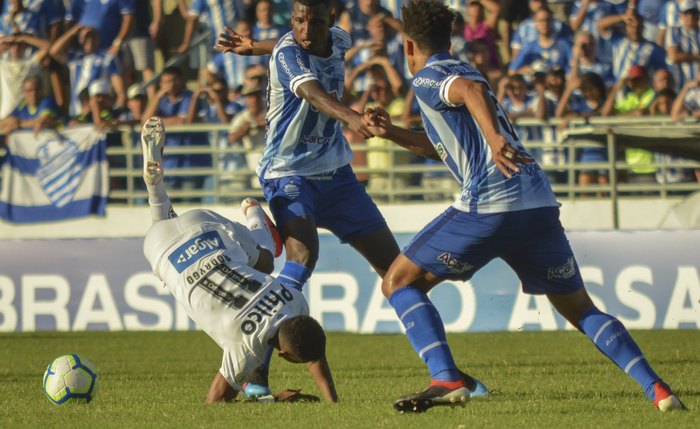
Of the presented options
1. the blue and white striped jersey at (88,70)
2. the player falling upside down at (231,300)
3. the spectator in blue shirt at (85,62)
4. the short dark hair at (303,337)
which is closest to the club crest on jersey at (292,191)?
the player falling upside down at (231,300)

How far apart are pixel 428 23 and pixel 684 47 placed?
376 inches

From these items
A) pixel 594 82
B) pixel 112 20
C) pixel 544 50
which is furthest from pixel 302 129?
pixel 112 20

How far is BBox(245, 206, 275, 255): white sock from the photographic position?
27.7 ft

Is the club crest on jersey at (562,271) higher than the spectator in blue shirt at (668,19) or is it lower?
higher

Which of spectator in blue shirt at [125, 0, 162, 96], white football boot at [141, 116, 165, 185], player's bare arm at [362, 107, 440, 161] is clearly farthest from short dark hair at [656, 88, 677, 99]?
player's bare arm at [362, 107, 440, 161]

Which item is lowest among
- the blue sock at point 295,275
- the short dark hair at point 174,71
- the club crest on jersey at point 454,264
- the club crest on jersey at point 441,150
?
the short dark hair at point 174,71

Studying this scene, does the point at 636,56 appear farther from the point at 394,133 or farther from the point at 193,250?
the point at 193,250

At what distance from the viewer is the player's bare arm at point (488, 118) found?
255 inches

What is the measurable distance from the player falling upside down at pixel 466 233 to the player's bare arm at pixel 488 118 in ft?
0.05

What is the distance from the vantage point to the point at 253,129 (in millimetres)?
15562

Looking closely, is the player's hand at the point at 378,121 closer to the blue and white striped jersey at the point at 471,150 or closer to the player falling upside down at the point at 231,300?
the blue and white striped jersey at the point at 471,150

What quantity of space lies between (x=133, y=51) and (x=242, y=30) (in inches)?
88.3

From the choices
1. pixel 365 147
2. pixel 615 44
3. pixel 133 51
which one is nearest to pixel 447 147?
pixel 365 147

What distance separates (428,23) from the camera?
6.97 m
